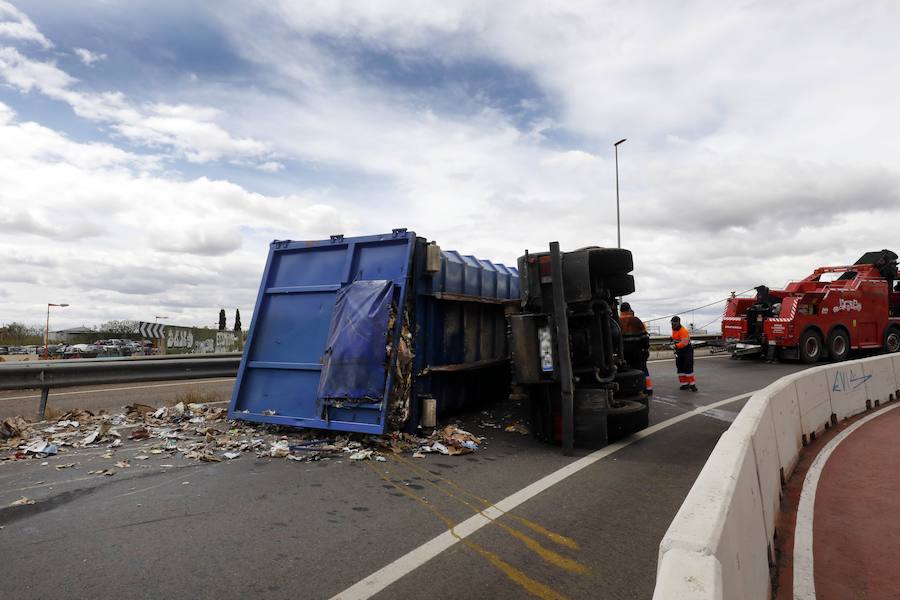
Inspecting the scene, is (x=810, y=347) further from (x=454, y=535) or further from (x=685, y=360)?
(x=454, y=535)

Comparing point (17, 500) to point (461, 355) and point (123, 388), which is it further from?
point (123, 388)

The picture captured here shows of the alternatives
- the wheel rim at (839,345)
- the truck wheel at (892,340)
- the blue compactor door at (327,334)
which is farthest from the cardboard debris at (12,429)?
the truck wheel at (892,340)

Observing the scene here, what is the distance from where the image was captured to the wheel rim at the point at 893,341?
1694cm

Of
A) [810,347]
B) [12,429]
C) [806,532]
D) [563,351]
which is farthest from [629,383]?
[810,347]

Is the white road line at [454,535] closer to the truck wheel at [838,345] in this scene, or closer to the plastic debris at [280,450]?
the plastic debris at [280,450]

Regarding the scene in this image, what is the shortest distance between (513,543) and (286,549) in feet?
4.98

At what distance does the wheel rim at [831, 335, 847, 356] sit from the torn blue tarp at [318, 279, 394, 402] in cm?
1516

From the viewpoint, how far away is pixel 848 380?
9125 millimetres

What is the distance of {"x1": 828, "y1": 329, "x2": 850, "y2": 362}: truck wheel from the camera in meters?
15.7

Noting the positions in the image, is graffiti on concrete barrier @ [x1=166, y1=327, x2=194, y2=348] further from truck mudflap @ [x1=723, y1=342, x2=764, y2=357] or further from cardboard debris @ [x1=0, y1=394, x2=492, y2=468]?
truck mudflap @ [x1=723, y1=342, x2=764, y2=357]

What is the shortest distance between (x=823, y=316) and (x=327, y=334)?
15.1m

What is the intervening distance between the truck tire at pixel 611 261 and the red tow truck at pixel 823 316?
1090 centimetres

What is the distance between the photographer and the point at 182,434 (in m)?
6.78

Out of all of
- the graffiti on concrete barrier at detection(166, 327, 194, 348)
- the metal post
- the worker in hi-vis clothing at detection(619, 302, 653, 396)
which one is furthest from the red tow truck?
the graffiti on concrete barrier at detection(166, 327, 194, 348)
